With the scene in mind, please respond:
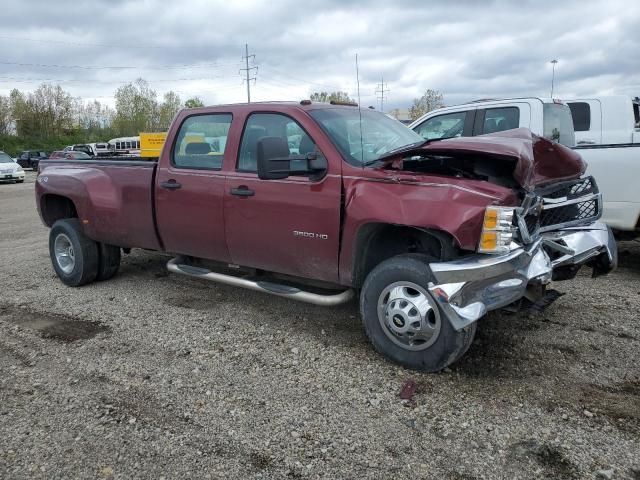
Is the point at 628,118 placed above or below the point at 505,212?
above

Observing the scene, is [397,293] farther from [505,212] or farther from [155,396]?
[155,396]

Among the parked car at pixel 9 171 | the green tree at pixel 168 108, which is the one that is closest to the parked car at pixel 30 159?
the parked car at pixel 9 171

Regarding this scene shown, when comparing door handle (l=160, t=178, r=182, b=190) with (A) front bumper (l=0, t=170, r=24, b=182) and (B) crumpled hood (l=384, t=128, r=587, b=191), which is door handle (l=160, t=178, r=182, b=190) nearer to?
(B) crumpled hood (l=384, t=128, r=587, b=191)

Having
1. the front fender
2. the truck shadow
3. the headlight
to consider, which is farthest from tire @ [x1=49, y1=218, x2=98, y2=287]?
the truck shadow

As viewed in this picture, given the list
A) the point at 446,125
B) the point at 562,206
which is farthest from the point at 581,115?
the point at 562,206

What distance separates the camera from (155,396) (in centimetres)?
349

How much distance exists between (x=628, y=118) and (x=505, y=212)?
21.4 feet

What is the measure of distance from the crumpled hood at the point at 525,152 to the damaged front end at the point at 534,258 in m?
0.09

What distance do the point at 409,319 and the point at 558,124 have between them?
4.74 meters

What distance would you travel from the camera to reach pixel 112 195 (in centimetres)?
549

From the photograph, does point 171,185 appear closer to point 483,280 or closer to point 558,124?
point 483,280

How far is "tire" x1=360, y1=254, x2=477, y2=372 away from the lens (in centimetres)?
351

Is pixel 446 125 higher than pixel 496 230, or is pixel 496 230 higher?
pixel 446 125

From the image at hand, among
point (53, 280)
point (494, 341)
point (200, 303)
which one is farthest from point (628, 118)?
point (53, 280)
